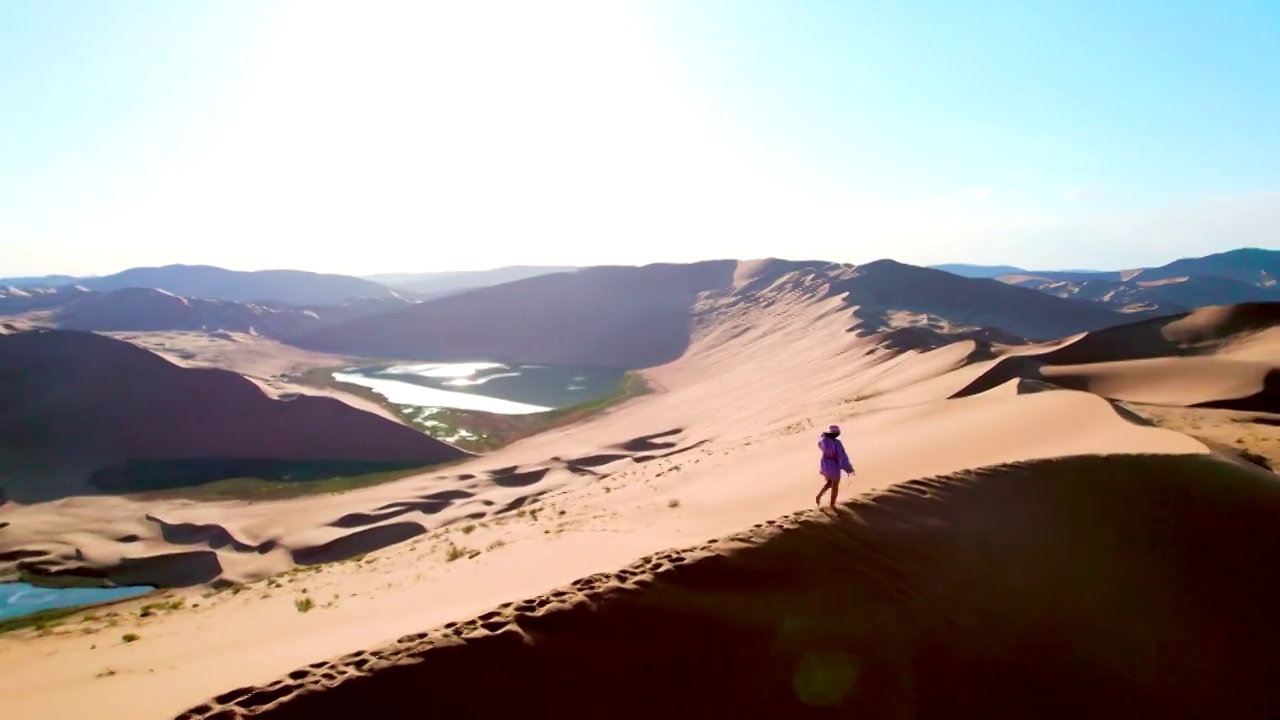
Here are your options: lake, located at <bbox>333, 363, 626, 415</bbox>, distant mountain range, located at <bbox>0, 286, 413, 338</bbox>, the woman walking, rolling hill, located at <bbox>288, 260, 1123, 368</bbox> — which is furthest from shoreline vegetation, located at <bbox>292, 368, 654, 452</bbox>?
distant mountain range, located at <bbox>0, 286, 413, 338</bbox>

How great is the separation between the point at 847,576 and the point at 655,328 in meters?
72.8

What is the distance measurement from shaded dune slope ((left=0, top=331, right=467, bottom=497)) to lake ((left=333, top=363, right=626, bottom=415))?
36.1ft

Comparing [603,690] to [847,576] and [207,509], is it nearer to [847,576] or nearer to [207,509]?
[847,576]

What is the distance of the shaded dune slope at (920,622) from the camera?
4.70 meters

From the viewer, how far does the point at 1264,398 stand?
57.6 feet

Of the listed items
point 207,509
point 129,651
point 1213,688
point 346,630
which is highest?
point 346,630

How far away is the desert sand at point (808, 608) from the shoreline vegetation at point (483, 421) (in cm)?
2350

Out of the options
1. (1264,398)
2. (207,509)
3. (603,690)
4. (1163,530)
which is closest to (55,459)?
(207,509)

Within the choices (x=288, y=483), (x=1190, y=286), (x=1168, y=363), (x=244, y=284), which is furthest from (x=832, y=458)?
(x=244, y=284)

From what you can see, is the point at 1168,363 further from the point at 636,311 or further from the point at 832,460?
the point at 636,311

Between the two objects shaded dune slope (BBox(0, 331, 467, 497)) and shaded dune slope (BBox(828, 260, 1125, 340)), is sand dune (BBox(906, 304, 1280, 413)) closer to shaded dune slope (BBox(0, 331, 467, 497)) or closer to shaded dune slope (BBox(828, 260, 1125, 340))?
shaded dune slope (BBox(0, 331, 467, 497))

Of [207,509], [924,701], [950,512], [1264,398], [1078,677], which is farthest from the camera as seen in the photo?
[207,509]

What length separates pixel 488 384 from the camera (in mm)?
62719

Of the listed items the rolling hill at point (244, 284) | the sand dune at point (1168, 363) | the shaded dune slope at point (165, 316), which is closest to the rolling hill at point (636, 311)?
the shaded dune slope at point (165, 316)
